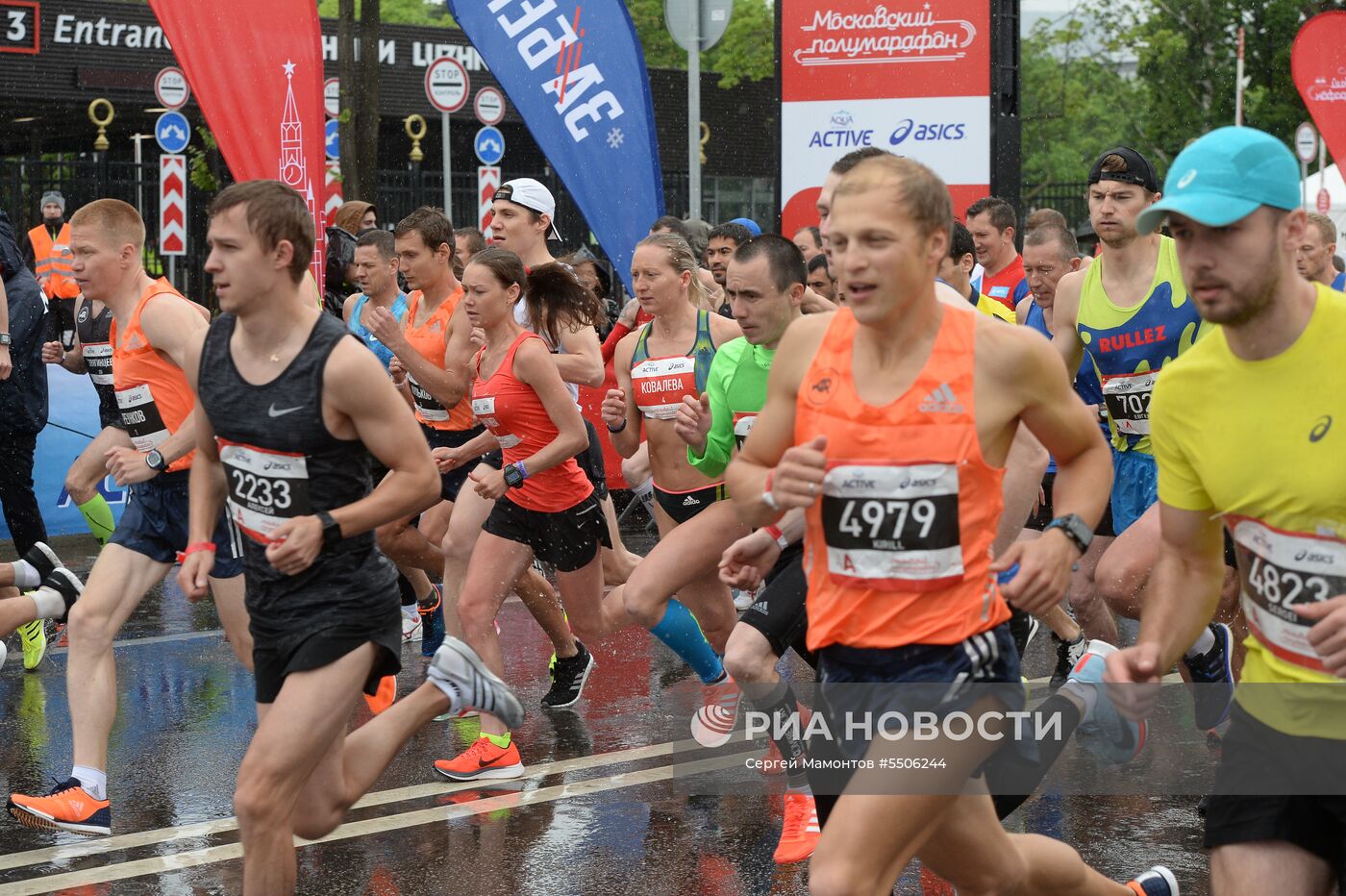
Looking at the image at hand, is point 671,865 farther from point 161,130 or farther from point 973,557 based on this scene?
point 161,130

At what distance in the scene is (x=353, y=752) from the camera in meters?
4.70

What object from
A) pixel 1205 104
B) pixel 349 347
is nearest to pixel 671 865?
pixel 349 347

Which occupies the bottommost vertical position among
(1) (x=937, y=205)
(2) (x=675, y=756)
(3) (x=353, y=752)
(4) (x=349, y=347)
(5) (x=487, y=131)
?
(2) (x=675, y=756)

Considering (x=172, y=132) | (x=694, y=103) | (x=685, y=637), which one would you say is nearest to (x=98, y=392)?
(x=685, y=637)

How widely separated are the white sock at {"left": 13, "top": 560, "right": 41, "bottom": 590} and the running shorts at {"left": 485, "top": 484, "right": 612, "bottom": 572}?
2081 mm

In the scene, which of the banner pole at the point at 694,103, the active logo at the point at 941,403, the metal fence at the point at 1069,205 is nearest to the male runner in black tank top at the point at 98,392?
the active logo at the point at 941,403

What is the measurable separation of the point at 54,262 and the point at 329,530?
13.6 m

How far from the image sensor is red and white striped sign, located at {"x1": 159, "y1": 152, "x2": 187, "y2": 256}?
1844 centimetres

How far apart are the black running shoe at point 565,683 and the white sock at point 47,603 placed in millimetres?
2075

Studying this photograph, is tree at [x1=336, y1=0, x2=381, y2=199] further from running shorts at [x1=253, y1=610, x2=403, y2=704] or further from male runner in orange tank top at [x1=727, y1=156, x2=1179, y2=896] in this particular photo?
male runner in orange tank top at [x1=727, y1=156, x2=1179, y2=896]

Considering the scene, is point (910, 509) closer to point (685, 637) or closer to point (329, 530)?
point (329, 530)

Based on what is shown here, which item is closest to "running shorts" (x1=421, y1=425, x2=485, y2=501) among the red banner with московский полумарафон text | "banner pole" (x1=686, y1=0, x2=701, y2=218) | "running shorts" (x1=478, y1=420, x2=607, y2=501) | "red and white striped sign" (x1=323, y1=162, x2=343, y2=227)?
"running shorts" (x1=478, y1=420, x2=607, y2=501)

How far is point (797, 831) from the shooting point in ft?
17.8

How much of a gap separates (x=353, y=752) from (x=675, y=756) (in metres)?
2.20
